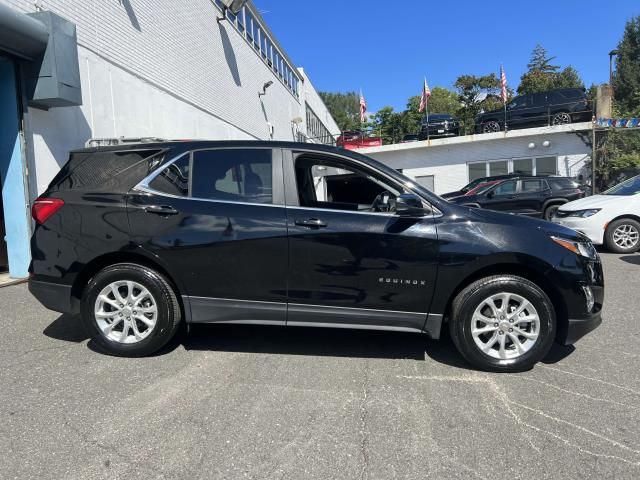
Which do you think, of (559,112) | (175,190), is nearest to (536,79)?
(559,112)

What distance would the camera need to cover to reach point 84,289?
3.97 metres

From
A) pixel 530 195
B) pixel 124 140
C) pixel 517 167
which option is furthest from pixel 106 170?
pixel 517 167

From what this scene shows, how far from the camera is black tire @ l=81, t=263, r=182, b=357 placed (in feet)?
12.5

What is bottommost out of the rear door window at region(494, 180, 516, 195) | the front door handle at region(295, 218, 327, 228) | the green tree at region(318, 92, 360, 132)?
the front door handle at region(295, 218, 327, 228)

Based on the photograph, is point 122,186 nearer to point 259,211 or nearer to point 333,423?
point 259,211

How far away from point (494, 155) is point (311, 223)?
20.8 m

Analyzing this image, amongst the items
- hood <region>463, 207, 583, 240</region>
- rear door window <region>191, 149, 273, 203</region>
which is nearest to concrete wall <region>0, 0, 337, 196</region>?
rear door window <region>191, 149, 273, 203</region>

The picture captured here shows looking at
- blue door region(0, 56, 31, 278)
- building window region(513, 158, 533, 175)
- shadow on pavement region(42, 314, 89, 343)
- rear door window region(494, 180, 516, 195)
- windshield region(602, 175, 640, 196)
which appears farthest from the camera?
building window region(513, 158, 533, 175)

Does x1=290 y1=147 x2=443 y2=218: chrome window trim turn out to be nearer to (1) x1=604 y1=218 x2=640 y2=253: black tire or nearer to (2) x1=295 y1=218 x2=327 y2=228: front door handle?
(2) x1=295 y1=218 x2=327 y2=228: front door handle

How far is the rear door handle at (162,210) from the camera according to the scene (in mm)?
3785

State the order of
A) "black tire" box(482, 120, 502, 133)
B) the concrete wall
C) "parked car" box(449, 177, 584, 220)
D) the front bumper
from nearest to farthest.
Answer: the concrete wall → the front bumper → "parked car" box(449, 177, 584, 220) → "black tire" box(482, 120, 502, 133)

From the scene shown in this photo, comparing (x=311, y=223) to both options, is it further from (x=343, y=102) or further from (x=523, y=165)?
(x=343, y=102)

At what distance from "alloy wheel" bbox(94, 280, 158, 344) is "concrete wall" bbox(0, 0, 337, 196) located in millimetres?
4259

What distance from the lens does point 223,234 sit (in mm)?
3725
